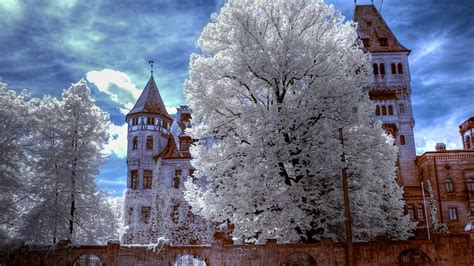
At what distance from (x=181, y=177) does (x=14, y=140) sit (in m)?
19.3

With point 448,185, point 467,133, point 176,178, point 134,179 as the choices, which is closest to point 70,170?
point 134,179

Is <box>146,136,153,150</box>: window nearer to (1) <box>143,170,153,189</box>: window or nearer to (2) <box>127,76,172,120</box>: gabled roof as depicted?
(1) <box>143,170,153,189</box>: window

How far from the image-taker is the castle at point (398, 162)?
3884 centimetres

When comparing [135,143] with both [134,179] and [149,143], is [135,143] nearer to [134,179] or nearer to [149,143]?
[149,143]

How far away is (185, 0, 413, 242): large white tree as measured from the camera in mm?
16875

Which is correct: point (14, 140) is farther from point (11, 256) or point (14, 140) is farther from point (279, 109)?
point (279, 109)

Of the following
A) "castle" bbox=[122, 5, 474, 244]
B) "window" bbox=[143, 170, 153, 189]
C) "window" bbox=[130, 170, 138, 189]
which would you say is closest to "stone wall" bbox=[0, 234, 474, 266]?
"castle" bbox=[122, 5, 474, 244]

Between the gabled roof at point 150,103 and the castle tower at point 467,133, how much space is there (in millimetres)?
35625

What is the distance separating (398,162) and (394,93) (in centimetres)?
743

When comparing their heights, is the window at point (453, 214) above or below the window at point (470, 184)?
below

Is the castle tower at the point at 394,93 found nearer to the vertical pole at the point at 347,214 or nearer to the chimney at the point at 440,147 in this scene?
the chimney at the point at 440,147

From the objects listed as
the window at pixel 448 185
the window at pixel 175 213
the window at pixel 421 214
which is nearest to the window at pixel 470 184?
the window at pixel 448 185

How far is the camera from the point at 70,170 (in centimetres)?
2364

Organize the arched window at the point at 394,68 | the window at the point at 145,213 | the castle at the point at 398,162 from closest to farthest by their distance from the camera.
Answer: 1. the castle at the point at 398,162
2. the window at the point at 145,213
3. the arched window at the point at 394,68
